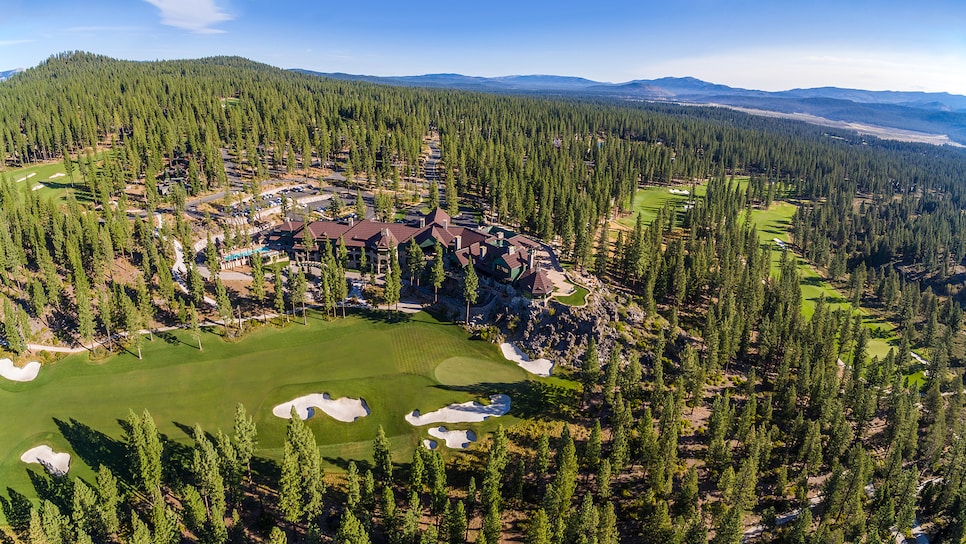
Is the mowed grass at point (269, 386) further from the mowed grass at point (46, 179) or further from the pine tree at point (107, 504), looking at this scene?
the mowed grass at point (46, 179)

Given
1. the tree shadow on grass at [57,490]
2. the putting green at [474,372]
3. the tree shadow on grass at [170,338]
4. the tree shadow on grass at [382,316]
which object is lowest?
the tree shadow on grass at [57,490]

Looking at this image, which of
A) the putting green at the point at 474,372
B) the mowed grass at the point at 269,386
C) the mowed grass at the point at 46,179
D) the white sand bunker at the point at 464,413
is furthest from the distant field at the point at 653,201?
the mowed grass at the point at 46,179

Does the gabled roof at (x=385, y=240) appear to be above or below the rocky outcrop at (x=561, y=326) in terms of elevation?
above

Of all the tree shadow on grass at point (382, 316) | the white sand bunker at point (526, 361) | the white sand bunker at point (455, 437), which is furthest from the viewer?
the tree shadow on grass at point (382, 316)

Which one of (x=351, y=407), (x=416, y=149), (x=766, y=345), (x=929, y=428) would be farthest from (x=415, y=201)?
(x=929, y=428)

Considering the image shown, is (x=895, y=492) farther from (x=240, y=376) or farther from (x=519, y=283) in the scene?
(x=240, y=376)

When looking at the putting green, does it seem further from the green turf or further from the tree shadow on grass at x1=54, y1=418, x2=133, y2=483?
the tree shadow on grass at x1=54, y1=418, x2=133, y2=483
